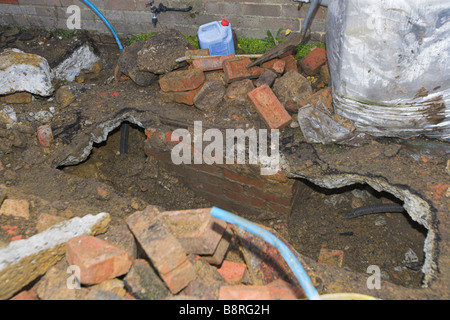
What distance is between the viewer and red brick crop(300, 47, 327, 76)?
11.3 feet

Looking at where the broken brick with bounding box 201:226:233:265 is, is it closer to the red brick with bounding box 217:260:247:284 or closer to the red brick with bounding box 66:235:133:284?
the red brick with bounding box 217:260:247:284

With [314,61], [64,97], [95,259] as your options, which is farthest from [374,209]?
[64,97]

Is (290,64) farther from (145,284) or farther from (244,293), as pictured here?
(145,284)

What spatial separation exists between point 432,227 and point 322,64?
1.78 meters

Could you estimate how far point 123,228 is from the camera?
244 centimetres

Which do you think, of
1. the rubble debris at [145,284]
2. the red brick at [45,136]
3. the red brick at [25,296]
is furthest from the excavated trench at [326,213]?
the red brick at [25,296]

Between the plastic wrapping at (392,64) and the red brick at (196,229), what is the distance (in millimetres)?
1457

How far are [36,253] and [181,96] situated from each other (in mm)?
1858

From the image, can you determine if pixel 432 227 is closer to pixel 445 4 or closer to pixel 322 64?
pixel 445 4

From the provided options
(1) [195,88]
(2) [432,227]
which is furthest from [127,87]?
(2) [432,227]

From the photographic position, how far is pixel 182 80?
3279 millimetres

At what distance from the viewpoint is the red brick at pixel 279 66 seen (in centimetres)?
341

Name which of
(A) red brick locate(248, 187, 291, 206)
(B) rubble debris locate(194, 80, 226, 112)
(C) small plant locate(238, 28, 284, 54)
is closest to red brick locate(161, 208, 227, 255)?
(A) red brick locate(248, 187, 291, 206)

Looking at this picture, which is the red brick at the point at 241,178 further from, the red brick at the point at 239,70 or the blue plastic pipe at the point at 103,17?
the blue plastic pipe at the point at 103,17
